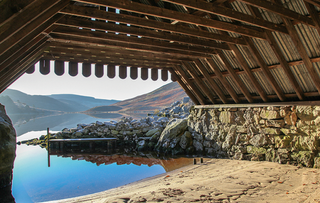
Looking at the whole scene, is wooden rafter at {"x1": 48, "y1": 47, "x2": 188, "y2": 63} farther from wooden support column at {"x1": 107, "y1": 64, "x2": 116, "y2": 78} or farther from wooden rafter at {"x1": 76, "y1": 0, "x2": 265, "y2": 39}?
wooden rafter at {"x1": 76, "y1": 0, "x2": 265, "y2": 39}

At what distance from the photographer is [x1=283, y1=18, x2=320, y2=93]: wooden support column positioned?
4531 mm

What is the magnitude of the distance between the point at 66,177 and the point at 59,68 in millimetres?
3967

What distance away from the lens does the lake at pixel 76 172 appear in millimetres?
6109

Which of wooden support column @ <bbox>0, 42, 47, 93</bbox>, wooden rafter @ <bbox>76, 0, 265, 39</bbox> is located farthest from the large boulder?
wooden support column @ <bbox>0, 42, 47, 93</bbox>

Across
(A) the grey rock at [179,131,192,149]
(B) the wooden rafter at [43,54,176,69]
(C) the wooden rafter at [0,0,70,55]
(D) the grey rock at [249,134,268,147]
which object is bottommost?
(A) the grey rock at [179,131,192,149]

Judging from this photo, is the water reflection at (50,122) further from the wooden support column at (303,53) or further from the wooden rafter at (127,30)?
the wooden support column at (303,53)

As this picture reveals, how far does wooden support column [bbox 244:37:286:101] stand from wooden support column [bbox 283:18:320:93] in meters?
1.01

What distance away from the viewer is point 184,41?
17.9 ft

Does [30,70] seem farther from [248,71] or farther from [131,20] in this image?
[248,71]

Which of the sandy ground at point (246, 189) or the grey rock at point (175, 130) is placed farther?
the grey rock at point (175, 130)

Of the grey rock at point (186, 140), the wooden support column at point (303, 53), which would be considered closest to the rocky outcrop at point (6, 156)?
the grey rock at point (186, 140)

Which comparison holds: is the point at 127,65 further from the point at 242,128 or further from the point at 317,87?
the point at 317,87

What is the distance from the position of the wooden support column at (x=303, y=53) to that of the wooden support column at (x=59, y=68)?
664cm

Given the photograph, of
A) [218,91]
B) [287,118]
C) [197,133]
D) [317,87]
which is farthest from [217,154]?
[317,87]
